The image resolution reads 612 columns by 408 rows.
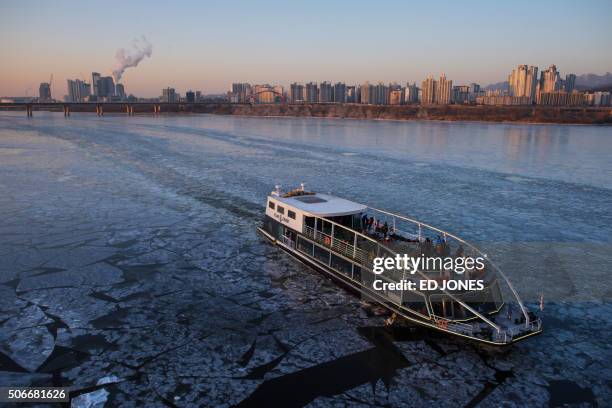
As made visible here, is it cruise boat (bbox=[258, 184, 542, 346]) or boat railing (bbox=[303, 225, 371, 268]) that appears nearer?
cruise boat (bbox=[258, 184, 542, 346])

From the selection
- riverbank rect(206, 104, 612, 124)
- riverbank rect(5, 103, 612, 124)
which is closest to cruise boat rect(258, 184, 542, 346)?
riverbank rect(5, 103, 612, 124)

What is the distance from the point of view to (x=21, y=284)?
15.0m

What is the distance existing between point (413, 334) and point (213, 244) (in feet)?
32.0

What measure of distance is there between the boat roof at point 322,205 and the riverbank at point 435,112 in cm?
13326

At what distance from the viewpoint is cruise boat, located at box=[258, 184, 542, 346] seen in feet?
39.6

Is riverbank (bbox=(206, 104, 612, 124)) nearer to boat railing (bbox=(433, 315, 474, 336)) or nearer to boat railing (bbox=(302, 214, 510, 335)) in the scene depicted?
boat railing (bbox=(302, 214, 510, 335))

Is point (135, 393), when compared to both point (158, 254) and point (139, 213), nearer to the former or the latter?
point (158, 254)

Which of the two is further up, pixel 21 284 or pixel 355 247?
pixel 355 247

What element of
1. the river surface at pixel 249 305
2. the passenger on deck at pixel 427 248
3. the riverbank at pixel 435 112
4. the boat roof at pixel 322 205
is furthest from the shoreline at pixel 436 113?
the passenger on deck at pixel 427 248

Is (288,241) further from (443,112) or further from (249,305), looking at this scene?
(443,112)

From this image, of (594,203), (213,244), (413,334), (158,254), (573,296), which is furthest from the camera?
(594,203)

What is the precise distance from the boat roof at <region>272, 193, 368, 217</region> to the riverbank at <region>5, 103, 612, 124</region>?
133 m

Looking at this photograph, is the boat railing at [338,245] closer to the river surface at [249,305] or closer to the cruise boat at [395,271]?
the cruise boat at [395,271]

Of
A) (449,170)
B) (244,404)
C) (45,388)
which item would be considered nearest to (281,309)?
(244,404)
